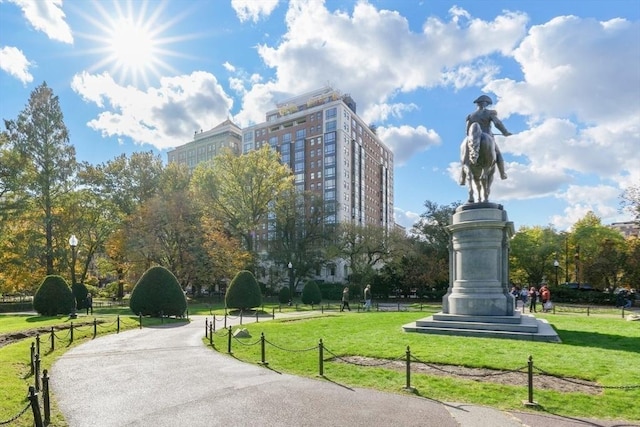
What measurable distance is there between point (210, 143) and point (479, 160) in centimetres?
11097

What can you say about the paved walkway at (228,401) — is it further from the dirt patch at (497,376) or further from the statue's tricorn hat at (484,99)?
the statue's tricorn hat at (484,99)

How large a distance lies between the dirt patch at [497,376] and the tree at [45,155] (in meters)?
38.4

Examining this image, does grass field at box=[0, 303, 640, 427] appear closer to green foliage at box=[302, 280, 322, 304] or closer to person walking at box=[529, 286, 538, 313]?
person walking at box=[529, 286, 538, 313]

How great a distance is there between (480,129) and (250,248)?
37.2m

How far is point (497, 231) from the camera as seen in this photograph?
15.8 meters

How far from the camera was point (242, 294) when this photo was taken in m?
28.9

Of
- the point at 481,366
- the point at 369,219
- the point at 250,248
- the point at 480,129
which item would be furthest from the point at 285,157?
the point at 481,366

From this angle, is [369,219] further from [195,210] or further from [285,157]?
[195,210]

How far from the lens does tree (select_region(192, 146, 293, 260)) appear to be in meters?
49.1

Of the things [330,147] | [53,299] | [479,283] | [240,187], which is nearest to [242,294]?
[53,299]

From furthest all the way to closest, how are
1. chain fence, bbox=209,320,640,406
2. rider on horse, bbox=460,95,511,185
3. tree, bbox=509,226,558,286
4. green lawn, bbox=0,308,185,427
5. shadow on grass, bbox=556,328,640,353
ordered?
tree, bbox=509,226,558,286 → rider on horse, bbox=460,95,511,185 → shadow on grass, bbox=556,328,640,353 → chain fence, bbox=209,320,640,406 → green lawn, bbox=0,308,185,427

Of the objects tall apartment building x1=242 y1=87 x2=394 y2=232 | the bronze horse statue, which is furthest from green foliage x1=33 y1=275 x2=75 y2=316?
tall apartment building x1=242 y1=87 x2=394 y2=232

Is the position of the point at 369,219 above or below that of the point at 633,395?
above

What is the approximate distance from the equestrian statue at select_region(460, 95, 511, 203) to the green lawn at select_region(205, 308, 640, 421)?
629cm
